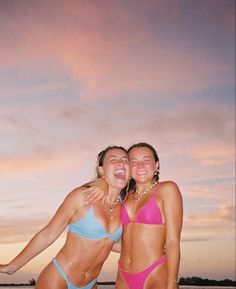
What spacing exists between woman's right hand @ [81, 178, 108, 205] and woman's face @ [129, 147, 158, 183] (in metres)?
0.29

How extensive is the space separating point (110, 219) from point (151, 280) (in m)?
0.55

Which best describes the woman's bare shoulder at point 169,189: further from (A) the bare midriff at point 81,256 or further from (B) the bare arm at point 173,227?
(A) the bare midriff at point 81,256

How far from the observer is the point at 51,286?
3.19 m

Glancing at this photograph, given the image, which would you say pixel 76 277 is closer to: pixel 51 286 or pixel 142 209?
pixel 51 286

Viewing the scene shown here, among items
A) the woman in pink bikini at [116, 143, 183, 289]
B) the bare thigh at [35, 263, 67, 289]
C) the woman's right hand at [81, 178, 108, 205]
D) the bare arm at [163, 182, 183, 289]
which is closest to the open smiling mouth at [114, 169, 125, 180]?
the woman's right hand at [81, 178, 108, 205]

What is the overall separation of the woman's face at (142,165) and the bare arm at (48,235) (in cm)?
54

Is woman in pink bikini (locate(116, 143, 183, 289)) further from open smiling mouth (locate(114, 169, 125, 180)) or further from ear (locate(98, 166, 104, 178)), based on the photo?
ear (locate(98, 166, 104, 178))

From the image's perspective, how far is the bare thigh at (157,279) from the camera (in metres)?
3.21

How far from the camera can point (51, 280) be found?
3203 mm

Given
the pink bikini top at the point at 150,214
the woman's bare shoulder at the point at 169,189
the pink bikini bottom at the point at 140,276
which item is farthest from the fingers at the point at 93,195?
the pink bikini bottom at the point at 140,276

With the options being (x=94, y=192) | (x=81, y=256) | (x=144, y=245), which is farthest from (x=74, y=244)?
(x=144, y=245)

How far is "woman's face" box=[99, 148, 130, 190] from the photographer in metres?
3.46

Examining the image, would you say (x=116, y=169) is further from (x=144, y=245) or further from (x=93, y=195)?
(x=144, y=245)

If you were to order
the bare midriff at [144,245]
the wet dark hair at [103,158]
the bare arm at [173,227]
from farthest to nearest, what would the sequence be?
the wet dark hair at [103,158] → the bare midriff at [144,245] → the bare arm at [173,227]
